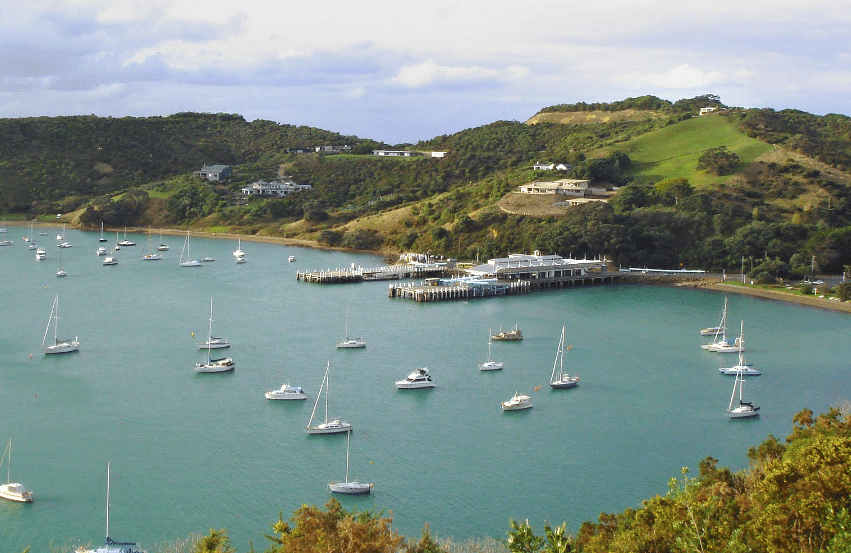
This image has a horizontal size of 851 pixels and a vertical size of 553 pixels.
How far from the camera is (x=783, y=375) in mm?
50656

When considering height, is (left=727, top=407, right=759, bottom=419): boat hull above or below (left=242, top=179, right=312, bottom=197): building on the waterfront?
below

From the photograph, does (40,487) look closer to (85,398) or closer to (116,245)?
(85,398)

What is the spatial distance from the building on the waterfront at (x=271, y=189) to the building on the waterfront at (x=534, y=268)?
154 feet

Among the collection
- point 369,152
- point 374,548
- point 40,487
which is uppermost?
point 369,152

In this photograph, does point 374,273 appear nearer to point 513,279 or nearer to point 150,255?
point 513,279

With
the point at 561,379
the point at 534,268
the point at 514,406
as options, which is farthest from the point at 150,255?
the point at 514,406

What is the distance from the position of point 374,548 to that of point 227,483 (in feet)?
51.5

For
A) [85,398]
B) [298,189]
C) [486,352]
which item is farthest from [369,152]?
[85,398]

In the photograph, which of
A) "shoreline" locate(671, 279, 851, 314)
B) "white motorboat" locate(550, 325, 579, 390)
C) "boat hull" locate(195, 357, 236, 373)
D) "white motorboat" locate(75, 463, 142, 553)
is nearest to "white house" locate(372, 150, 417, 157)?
"shoreline" locate(671, 279, 851, 314)

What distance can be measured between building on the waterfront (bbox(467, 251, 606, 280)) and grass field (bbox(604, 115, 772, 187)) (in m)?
23.5

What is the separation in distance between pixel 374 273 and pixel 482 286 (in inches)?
447

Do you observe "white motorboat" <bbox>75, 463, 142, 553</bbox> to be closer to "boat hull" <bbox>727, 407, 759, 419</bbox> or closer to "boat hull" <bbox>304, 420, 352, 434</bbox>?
"boat hull" <bbox>304, 420, 352, 434</bbox>

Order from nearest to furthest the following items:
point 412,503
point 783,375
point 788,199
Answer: point 412,503 < point 783,375 < point 788,199

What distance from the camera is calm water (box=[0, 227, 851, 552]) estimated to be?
110ft
